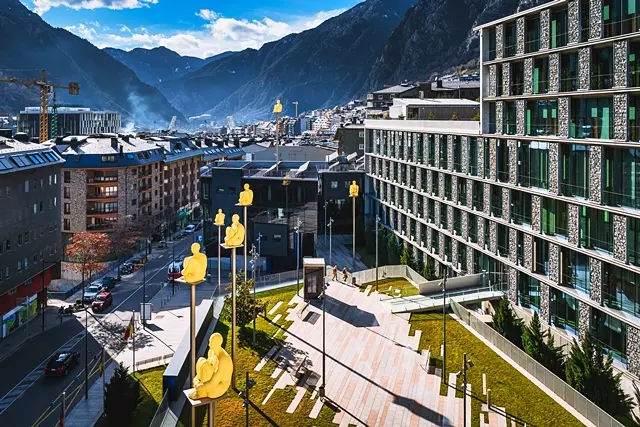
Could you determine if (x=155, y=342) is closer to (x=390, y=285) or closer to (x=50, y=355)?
(x=50, y=355)

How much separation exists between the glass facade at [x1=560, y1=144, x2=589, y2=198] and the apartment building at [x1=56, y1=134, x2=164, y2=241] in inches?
2394

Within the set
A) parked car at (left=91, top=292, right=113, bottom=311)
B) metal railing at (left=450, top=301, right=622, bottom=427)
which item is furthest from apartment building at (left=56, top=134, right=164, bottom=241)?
metal railing at (left=450, top=301, right=622, bottom=427)

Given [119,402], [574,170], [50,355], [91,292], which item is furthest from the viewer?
[91,292]

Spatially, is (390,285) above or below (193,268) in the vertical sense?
below

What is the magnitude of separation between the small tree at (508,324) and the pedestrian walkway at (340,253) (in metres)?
23.5

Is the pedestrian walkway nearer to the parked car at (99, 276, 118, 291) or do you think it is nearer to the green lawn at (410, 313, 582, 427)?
the parked car at (99, 276, 118, 291)

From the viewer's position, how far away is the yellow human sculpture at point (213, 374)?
1141 cm

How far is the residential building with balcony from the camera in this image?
4609cm

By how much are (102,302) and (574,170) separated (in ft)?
133

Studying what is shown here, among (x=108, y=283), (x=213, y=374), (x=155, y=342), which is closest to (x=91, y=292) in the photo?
(x=108, y=283)

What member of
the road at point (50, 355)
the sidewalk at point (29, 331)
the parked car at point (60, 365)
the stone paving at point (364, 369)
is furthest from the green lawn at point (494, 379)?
the sidewalk at point (29, 331)

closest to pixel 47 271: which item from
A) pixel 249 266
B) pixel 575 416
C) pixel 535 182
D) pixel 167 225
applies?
pixel 249 266

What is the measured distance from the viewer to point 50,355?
40.6 m

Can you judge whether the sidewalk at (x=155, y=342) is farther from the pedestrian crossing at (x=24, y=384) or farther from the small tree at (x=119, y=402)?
the pedestrian crossing at (x=24, y=384)
